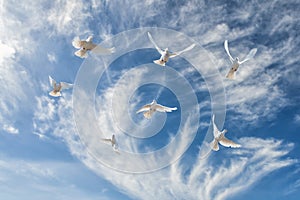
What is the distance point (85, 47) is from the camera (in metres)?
20.5

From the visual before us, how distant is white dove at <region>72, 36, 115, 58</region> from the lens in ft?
65.5

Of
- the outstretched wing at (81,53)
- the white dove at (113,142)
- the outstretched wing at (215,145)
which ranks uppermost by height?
the outstretched wing at (81,53)

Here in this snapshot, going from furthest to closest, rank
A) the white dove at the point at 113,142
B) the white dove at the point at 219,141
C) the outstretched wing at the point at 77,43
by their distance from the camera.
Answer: the white dove at the point at 113,142 < the white dove at the point at 219,141 < the outstretched wing at the point at 77,43

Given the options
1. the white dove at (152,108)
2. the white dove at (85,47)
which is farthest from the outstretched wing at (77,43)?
the white dove at (152,108)

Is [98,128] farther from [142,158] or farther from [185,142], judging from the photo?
[185,142]

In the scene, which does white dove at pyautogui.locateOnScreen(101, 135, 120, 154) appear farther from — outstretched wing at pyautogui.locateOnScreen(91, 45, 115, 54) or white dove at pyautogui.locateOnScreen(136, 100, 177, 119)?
outstretched wing at pyautogui.locateOnScreen(91, 45, 115, 54)

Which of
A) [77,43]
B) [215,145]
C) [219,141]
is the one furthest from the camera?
[219,141]

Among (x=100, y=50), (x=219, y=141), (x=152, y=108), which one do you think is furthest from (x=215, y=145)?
(x=100, y=50)

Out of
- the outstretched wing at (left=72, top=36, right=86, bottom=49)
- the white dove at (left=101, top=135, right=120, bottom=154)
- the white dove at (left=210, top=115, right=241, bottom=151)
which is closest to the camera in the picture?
the outstretched wing at (left=72, top=36, right=86, bottom=49)

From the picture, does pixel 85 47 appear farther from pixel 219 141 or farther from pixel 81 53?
pixel 219 141

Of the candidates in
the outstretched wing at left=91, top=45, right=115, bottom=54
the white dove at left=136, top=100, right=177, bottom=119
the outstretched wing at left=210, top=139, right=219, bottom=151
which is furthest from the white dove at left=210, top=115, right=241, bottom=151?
the outstretched wing at left=91, top=45, right=115, bottom=54

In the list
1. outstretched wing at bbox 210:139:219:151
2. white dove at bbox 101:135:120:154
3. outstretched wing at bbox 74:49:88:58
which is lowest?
outstretched wing at bbox 210:139:219:151

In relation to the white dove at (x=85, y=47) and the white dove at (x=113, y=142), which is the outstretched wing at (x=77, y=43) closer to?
the white dove at (x=85, y=47)

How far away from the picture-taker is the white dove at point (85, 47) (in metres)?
20.0
